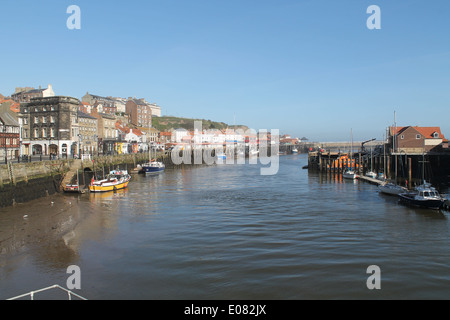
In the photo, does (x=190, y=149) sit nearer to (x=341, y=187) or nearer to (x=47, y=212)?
(x=341, y=187)

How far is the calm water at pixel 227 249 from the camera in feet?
43.0

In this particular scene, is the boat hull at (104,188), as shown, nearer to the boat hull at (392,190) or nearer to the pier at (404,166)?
the boat hull at (392,190)

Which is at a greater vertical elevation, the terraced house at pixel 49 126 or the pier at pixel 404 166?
the terraced house at pixel 49 126

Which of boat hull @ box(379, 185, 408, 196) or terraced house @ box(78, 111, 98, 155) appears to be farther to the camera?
terraced house @ box(78, 111, 98, 155)

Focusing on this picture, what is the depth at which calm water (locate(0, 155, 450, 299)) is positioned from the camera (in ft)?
43.0

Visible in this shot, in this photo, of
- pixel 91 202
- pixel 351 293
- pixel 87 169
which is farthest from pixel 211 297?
pixel 87 169

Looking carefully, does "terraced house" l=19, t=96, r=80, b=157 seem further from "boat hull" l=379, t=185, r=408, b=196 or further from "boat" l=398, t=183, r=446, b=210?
"boat" l=398, t=183, r=446, b=210

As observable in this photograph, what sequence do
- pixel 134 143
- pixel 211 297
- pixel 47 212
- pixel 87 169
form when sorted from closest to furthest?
pixel 211 297
pixel 47 212
pixel 87 169
pixel 134 143

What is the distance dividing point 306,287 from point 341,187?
30.8 metres

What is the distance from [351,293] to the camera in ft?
41.3

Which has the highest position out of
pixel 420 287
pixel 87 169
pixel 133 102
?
pixel 133 102

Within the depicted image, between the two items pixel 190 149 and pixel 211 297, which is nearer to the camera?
pixel 211 297

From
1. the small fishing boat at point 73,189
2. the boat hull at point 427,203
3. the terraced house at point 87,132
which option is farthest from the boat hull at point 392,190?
the terraced house at point 87,132

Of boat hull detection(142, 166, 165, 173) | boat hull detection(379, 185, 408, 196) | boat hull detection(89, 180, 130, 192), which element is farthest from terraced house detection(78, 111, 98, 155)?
boat hull detection(379, 185, 408, 196)
